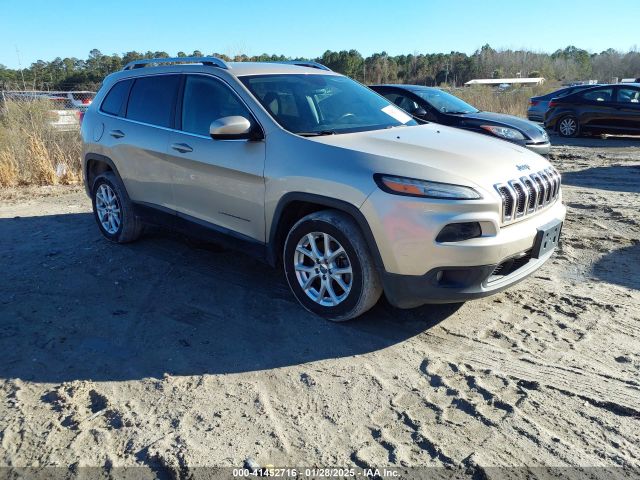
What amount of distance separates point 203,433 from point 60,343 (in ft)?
5.17

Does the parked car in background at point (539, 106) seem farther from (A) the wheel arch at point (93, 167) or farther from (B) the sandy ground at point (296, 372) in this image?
(A) the wheel arch at point (93, 167)

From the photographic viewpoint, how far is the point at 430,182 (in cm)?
332

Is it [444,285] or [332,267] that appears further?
[332,267]

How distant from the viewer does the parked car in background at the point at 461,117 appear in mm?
8945

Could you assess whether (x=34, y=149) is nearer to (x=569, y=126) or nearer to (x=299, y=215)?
(x=299, y=215)

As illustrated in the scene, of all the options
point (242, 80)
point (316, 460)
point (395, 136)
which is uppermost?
point (242, 80)

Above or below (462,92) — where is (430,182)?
below

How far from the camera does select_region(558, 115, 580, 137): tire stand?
14758 mm

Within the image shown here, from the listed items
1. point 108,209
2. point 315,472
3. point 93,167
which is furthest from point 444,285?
point 93,167

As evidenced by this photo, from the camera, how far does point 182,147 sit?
4617 mm

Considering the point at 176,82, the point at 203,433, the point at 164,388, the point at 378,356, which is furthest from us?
the point at 176,82

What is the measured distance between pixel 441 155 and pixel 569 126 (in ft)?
43.0

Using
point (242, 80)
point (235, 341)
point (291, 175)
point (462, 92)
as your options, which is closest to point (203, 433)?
point (235, 341)

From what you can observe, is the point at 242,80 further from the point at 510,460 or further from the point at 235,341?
the point at 510,460
